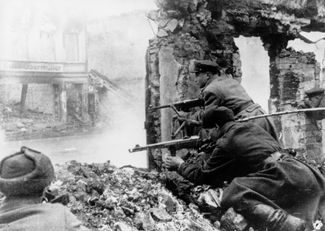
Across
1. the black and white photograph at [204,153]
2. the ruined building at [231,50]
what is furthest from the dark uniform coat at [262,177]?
the ruined building at [231,50]

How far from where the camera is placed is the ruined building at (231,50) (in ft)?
22.3

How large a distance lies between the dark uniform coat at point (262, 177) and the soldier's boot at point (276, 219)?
84mm

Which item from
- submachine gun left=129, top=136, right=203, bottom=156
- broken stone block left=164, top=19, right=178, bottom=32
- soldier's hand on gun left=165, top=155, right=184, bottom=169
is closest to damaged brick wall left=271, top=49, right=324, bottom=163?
broken stone block left=164, top=19, right=178, bottom=32

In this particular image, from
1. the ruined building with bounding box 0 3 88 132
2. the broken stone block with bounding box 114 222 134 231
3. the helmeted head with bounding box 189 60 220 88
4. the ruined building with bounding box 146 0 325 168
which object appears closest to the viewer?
the broken stone block with bounding box 114 222 134 231

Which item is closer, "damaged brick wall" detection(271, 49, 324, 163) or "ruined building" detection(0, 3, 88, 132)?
"damaged brick wall" detection(271, 49, 324, 163)

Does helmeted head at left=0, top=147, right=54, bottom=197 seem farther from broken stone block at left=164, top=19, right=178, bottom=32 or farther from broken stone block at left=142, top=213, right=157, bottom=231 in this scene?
broken stone block at left=164, top=19, right=178, bottom=32

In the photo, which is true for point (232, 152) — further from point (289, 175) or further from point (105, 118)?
point (105, 118)

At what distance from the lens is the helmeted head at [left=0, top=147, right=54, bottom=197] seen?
226 cm

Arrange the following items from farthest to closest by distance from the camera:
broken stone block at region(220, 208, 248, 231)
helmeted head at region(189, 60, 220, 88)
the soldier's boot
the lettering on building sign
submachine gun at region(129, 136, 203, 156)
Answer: the lettering on building sign
helmeted head at region(189, 60, 220, 88)
submachine gun at region(129, 136, 203, 156)
broken stone block at region(220, 208, 248, 231)
the soldier's boot

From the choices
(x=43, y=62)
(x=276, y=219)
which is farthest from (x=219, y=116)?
(x=43, y=62)

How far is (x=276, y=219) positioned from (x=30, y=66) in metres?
19.6

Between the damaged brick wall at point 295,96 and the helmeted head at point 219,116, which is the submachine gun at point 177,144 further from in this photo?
the damaged brick wall at point 295,96

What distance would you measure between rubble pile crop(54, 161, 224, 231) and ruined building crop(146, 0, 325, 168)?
146 cm

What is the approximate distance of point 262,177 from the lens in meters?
4.50
